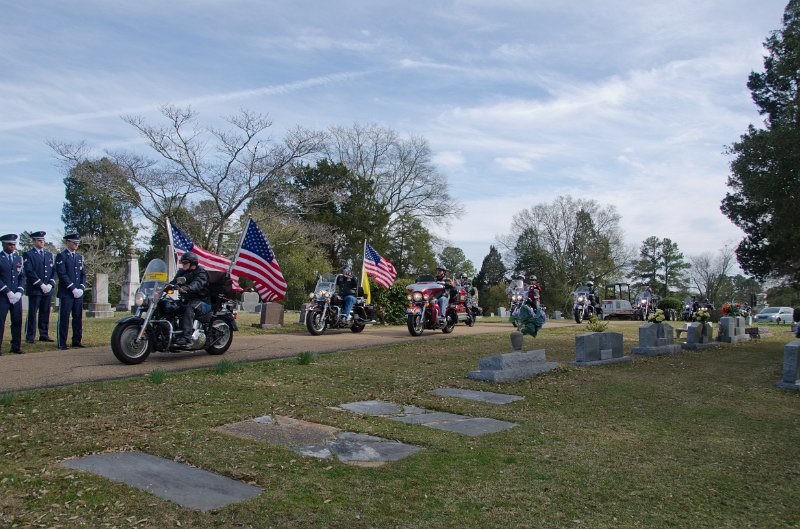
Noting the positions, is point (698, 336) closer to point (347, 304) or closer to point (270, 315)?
point (347, 304)

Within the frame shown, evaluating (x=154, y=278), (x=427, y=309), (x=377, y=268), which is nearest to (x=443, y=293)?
(x=427, y=309)

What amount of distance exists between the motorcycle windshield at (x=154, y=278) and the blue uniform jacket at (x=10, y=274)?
2.65 metres

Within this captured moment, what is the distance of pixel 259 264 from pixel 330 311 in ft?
12.4

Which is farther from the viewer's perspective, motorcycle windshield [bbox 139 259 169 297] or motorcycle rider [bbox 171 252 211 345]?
motorcycle rider [bbox 171 252 211 345]

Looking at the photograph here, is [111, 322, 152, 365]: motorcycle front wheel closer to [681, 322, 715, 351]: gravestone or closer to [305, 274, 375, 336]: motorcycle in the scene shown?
[305, 274, 375, 336]: motorcycle

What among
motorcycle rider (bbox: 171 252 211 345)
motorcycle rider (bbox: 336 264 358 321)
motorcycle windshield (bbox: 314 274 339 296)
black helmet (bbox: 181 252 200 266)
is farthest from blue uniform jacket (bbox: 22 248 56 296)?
motorcycle rider (bbox: 336 264 358 321)

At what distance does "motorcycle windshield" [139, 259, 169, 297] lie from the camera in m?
9.27

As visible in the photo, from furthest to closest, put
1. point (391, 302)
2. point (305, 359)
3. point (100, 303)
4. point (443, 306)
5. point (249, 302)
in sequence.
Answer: point (249, 302)
point (100, 303)
point (391, 302)
point (443, 306)
point (305, 359)

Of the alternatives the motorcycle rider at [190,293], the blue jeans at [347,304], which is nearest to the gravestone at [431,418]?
the motorcycle rider at [190,293]

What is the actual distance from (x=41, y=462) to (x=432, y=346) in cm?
958

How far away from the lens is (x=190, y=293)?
9703 mm

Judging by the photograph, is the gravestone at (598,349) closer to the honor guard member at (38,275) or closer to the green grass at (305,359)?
the green grass at (305,359)

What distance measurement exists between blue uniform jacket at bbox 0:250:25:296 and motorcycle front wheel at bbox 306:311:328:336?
597 centimetres

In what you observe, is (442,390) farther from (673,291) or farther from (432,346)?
(673,291)
